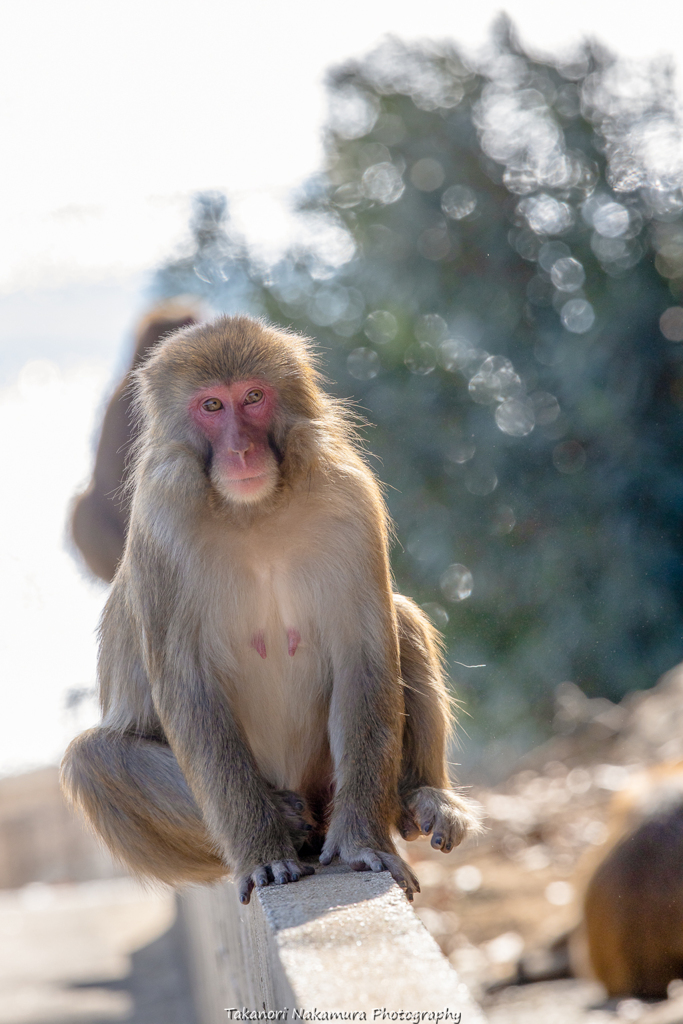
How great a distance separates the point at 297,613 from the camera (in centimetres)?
246

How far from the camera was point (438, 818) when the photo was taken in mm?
2346

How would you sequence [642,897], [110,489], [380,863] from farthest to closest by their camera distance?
[110,489]
[642,897]
[380,863]

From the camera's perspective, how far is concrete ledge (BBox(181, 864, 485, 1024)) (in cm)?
142

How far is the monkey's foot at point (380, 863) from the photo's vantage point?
2.12 meters

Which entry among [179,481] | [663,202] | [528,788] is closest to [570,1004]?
[528,788]

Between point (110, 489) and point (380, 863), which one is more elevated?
point (110, 489)

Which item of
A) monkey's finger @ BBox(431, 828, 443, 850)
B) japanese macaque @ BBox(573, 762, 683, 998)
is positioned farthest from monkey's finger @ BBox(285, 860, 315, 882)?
japanese macaque @ BBox(573, 762, 683, 998)

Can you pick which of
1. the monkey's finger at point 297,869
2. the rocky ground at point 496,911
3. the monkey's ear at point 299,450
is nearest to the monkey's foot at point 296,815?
the monkey's finger at point 297,869

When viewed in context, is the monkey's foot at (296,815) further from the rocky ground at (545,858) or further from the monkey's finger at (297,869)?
the rocky ground at (545,858)

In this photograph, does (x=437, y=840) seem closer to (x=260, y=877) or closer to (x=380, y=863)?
(x=380, y=863)

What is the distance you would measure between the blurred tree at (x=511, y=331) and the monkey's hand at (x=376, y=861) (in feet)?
5.03

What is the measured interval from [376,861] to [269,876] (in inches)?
9.3

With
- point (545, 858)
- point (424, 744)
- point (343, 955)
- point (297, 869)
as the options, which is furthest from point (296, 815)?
point (545, 858)

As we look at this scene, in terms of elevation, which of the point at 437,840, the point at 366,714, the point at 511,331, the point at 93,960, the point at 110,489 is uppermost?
the point at 511,331
